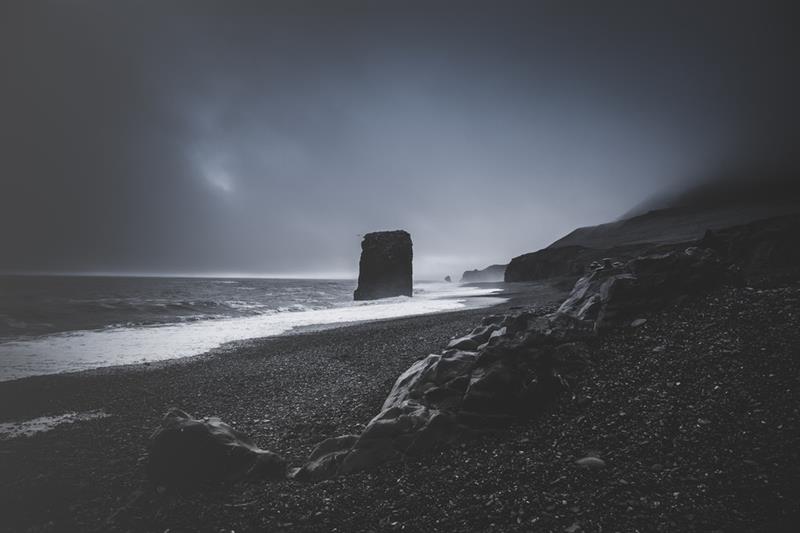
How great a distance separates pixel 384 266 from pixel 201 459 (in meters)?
60.8

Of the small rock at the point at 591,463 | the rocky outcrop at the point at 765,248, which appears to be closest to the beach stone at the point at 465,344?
the small rock at the point at 591,463

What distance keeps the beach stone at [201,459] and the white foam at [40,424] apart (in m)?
5.81

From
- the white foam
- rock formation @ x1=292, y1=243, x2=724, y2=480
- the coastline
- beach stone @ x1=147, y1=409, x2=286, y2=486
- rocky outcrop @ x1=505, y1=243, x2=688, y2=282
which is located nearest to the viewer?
beach stone @ x1=147, y1=409, x2=286, y2=486

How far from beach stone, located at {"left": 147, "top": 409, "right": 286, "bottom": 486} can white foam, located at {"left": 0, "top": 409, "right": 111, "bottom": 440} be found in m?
5.81

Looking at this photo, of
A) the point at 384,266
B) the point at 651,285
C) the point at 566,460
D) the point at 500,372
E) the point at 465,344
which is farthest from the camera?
the point at 384,266

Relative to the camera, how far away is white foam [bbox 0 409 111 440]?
10.0 metres

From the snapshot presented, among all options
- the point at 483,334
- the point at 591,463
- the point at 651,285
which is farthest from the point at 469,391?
the point at 651,285

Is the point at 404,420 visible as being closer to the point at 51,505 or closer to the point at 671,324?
the point at 51,505

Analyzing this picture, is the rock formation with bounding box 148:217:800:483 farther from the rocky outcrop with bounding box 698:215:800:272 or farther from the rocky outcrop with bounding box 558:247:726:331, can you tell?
the rocky outcrop with bounding box 698:215:800:272

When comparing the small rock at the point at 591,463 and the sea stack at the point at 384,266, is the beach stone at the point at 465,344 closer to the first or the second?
the small rock at the point at 591,463

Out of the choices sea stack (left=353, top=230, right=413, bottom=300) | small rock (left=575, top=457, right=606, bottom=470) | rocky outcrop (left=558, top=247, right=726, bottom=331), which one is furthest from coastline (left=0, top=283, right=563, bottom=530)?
sea stack (left=353, top=230, right=413, bottom=300)

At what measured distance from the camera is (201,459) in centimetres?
717

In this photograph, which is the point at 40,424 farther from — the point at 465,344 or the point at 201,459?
the point at 465,344

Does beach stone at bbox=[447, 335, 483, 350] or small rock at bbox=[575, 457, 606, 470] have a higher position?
beach stone at bbox=[447, 335, 483, 350]
